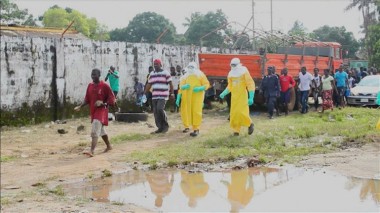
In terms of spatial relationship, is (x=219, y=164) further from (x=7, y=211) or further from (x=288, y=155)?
(x=7, y=211)

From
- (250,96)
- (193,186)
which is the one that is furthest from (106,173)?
(250,96)

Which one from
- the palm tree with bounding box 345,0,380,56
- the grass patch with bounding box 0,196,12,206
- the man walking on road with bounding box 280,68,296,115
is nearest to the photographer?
the grass patch with bounding box 0,196,12,206

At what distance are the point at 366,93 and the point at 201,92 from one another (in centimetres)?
680

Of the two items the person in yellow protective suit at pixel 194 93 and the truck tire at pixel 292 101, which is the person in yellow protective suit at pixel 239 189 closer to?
the person in yellow protective suit at pixel 194 93

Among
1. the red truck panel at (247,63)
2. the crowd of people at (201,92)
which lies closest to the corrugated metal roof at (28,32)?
the crowd of people at (201,92)

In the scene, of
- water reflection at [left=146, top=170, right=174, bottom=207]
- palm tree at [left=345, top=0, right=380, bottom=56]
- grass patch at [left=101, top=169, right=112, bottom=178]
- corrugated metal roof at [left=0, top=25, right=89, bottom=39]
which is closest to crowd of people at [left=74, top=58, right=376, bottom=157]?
grass patch at [left=101, top=169, right=112, bottom=178]

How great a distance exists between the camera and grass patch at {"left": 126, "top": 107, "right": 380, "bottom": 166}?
7.71 meters

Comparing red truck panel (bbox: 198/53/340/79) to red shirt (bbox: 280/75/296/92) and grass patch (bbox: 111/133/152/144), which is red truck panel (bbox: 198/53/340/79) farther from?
grass patch (bbox: 111/133/152/144)

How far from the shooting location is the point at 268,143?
8.80 meters

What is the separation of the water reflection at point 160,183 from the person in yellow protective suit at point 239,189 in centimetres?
69

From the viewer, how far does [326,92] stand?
13898 millimetres

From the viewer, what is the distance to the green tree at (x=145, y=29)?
176ft

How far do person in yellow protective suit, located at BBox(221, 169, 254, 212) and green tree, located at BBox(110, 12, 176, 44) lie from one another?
4650cm

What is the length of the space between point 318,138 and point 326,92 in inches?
190
